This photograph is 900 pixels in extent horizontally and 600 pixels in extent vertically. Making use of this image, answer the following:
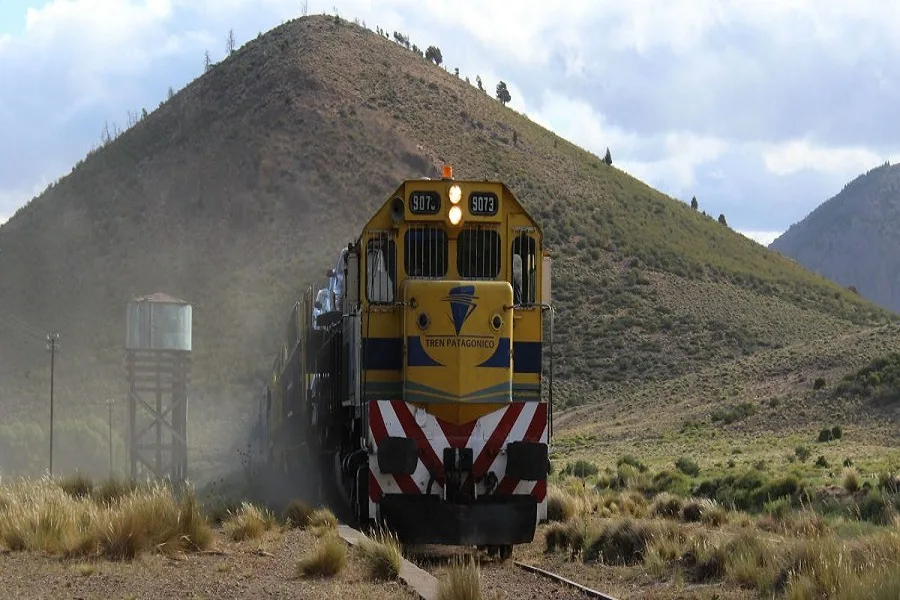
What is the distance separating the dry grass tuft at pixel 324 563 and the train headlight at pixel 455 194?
4558 millimetres

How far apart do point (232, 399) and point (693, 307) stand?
92.3 ft

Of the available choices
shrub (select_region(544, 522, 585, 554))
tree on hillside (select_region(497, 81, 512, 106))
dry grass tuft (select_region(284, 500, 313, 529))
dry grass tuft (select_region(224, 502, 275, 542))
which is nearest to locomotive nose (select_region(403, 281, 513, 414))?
shrub (select_region(544, 522, 585, 554))

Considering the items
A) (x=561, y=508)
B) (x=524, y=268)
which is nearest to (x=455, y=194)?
(x=524, y=268)

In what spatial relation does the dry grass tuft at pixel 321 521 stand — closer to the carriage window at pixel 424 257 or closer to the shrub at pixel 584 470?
the carriage window at pixel 424 257

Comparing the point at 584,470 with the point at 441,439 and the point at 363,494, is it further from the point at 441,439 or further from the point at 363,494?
the point at 441,439

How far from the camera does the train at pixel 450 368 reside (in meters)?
15.5

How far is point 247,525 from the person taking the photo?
17.6 meters

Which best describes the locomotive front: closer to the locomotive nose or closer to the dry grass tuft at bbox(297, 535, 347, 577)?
the locomotive nose

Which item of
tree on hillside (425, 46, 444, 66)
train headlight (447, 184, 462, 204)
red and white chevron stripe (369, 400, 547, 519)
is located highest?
tree on hillside (425, 46, 444, 66)

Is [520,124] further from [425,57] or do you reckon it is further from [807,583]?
[807,583]

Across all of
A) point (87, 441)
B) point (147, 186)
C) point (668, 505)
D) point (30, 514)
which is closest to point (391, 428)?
point (30, 514)

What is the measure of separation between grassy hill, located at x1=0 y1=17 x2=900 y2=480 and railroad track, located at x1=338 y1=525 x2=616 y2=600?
43410 mm

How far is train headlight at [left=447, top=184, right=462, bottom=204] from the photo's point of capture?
16.5m

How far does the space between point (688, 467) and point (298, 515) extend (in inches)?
610
